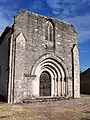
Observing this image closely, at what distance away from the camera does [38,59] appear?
18.4 meters

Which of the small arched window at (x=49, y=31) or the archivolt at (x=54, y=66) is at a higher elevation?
the small arched window at (x=49, y=31)

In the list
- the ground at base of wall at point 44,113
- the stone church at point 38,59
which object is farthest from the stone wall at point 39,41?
the ground at base of wall at point 44,113

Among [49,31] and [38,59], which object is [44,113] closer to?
[38,59]

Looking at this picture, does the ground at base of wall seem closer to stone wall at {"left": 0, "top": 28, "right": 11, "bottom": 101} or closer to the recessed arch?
stone wall at {"left": 0, "top": 28, "right": 11, "bottom": 101}

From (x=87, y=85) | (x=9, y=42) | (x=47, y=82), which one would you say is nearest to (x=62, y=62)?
(x=47, y=82)

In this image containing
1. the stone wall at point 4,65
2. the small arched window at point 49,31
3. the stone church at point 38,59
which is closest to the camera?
the stone church at point 38,59

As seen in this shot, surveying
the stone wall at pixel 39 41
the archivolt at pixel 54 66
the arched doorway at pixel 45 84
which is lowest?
the arched doorway at pixel 45 84

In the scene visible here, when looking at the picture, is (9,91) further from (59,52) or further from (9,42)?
(59,52)

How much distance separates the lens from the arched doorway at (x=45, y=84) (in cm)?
1933

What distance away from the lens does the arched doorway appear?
1933 cm

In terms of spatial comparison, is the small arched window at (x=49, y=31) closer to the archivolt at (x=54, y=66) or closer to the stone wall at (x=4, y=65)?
the archivolt at (x=54, y=66)

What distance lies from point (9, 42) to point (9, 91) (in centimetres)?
453

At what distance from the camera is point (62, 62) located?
20.3 m

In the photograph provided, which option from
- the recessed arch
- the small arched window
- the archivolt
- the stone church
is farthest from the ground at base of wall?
the small arched window
